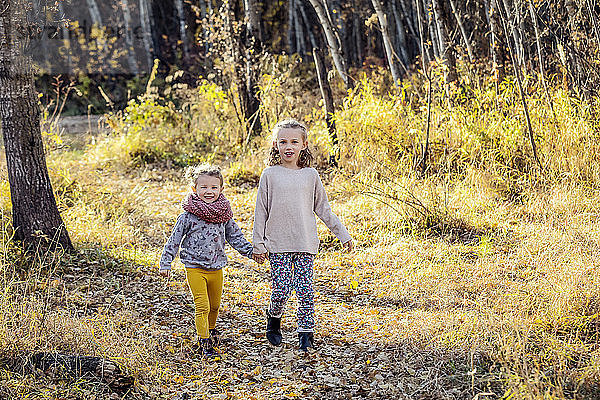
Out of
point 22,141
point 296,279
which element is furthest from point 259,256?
point 22,141

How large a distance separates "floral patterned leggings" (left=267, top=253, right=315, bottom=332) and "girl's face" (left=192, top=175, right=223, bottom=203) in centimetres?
51

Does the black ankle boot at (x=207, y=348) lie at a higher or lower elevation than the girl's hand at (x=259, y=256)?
lower

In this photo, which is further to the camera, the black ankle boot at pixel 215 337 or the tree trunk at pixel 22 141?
the tree trunk at pixel 22 141

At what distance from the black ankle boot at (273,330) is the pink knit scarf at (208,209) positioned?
73 centimetres

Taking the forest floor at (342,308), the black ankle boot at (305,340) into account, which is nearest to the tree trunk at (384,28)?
the forest floor at (342,308)

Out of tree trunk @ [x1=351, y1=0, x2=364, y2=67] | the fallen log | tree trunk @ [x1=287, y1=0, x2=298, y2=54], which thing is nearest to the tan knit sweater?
the fallen log

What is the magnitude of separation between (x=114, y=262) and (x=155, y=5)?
55.5 feet

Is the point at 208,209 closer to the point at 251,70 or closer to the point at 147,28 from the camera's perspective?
the point at 251,70

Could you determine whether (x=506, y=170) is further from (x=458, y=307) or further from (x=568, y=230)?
(x=458, y=307)

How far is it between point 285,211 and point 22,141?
8.02 feet

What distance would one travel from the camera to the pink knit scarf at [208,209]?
156 inches

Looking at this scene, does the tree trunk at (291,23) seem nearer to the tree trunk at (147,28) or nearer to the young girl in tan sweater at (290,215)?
the tree trunk at (147,28)

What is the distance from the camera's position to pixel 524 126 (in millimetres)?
6891

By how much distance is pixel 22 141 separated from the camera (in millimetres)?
5105
